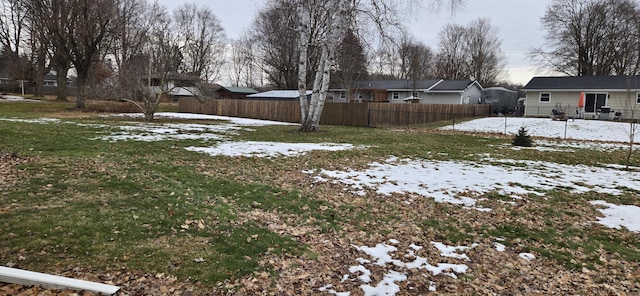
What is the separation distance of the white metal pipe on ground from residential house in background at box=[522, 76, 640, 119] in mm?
29879

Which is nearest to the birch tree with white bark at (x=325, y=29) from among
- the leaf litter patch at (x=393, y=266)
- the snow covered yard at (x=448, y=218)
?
the snow covered yard at (x=448, y=218)

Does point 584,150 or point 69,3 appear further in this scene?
point 69,3

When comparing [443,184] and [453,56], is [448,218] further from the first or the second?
[453,56]

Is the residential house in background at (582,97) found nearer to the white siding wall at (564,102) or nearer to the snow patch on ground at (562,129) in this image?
the white siding wall at (564,102)

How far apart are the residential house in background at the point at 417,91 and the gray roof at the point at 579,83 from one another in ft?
21.6

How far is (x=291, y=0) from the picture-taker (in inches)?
661

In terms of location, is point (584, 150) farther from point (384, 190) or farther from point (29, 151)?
point (29, 151)

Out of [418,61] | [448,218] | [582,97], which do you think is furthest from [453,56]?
[448,218]

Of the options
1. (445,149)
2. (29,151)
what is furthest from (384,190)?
(29,151)

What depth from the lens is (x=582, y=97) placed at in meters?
26.2

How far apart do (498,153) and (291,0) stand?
11.0 m

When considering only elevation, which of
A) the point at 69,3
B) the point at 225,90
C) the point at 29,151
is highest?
the point at 69,3

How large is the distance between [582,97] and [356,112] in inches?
641

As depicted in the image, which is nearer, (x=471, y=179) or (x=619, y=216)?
(x=619, y=216)
